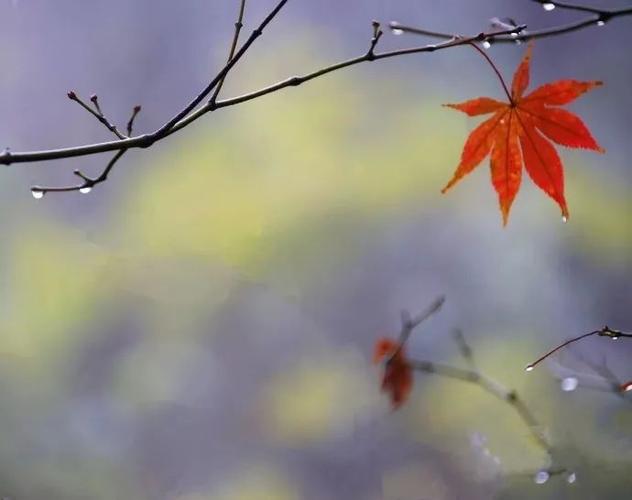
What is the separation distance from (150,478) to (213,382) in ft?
0.82

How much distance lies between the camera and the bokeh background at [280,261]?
1515mm

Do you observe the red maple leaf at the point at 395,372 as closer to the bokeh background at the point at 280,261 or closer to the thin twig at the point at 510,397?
the thin twig at the point at 510,397

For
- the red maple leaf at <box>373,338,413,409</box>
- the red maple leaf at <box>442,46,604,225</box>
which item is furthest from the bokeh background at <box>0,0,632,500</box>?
the red maple leaf at <box>442,46,604,225</box>

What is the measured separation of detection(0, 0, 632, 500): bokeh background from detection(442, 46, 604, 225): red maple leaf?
972mm

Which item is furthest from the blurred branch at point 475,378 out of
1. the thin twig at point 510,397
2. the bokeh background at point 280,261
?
the bokeh background at point 280,261

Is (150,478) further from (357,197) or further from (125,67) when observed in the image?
(125,67)

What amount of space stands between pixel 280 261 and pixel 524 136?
1167mm

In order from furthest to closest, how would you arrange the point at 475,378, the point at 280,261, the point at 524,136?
the point at 280,261, the point at 475,378, the point at 524,136

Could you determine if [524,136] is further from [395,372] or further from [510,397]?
[395,372]

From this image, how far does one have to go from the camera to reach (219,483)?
150cm

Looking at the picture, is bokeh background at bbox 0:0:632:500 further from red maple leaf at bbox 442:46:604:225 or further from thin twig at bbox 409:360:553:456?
red maple leaf at bbox 442:46:604:225

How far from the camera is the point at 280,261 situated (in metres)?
1.67

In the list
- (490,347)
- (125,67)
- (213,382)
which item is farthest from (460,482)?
(125,67)

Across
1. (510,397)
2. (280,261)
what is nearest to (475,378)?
(510,397)
